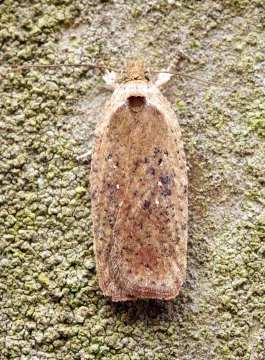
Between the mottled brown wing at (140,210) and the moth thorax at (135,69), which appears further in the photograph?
the moth thorax at (135,69)

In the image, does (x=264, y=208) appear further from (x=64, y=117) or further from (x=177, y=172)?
(x=64, y=117)

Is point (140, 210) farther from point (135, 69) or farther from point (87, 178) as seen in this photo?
point (135, 69)

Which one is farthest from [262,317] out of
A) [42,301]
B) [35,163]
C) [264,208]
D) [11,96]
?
[11,96]

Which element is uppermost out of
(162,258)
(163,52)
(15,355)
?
(163,52)

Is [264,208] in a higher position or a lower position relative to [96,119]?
lower

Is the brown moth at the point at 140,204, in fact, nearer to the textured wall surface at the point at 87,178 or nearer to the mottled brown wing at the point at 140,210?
the mottled brown wing at the point at 140,210

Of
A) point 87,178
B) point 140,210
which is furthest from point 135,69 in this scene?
point 140,210

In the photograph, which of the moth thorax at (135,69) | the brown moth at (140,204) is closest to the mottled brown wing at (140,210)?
the brown moth at (140,204)
